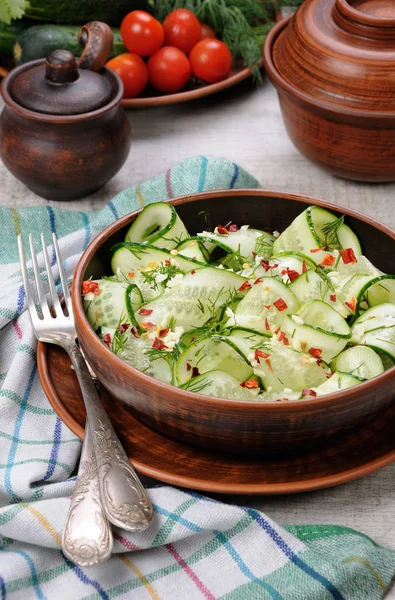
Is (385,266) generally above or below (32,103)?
below

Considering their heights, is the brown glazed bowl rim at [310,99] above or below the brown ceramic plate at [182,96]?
above

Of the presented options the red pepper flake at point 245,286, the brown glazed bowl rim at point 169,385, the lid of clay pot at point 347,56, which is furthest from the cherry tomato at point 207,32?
the red pepper flake at point 245,286

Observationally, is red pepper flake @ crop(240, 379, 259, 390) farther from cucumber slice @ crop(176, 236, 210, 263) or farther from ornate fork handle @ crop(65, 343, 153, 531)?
cucumber slice @ crop(176, 236, 210, 263)

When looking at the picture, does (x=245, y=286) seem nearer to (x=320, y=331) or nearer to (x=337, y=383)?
(x=320, y=331)

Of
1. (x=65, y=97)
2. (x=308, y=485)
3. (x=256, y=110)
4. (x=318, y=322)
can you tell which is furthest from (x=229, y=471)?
(x=256, y=110)

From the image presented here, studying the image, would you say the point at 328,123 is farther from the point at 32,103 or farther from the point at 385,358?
the point at 385,358

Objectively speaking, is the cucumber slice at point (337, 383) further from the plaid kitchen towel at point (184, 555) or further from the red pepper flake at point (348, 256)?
the red pepper flake at point (348, 256)
